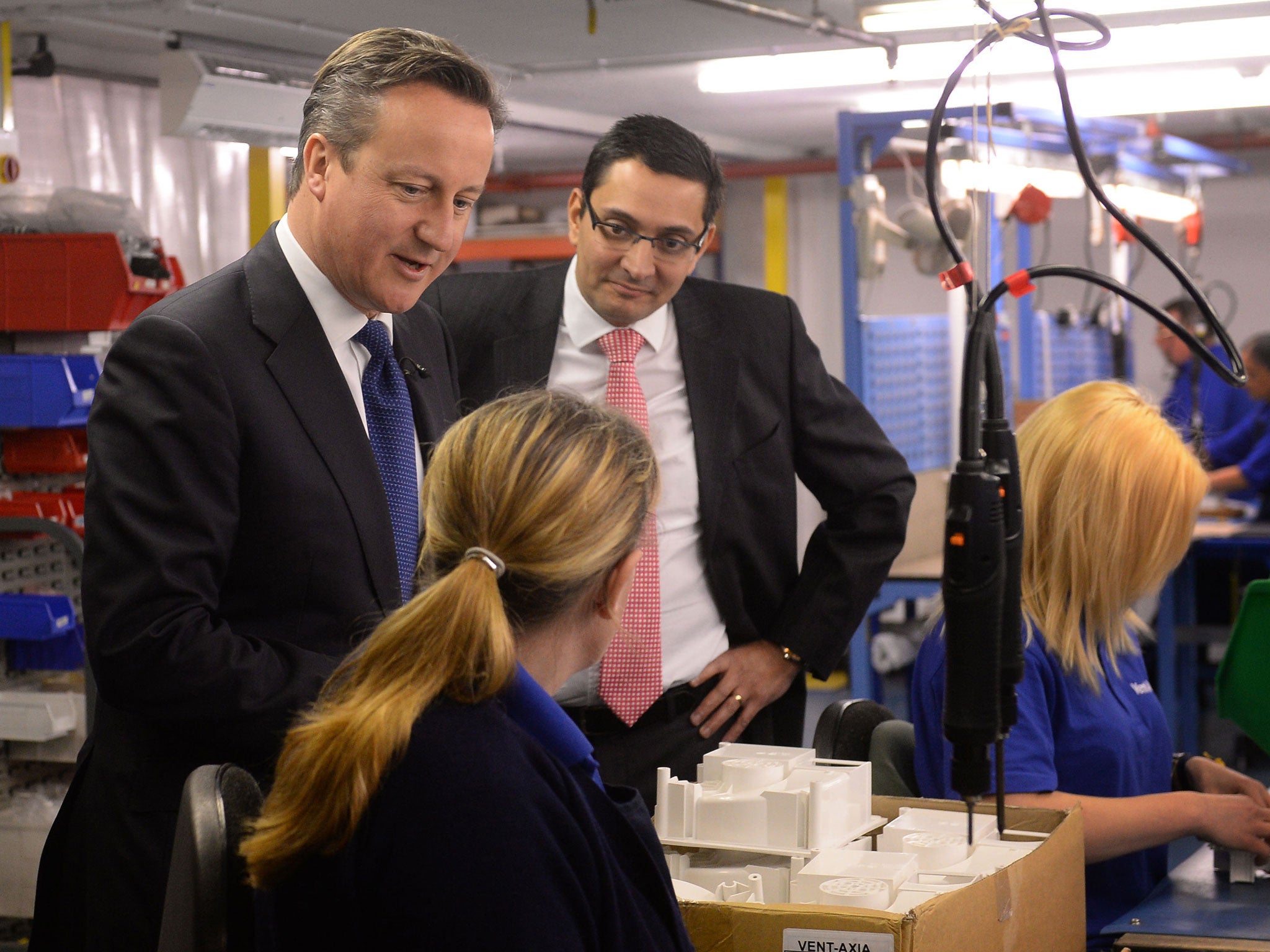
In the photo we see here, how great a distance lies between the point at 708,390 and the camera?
7.06ft

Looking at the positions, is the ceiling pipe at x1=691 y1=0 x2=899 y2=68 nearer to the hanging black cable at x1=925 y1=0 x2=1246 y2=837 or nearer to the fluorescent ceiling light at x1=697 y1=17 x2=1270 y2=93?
the fluorescent ceiling light at x1=697 y1=17 x2=1270 y2=93

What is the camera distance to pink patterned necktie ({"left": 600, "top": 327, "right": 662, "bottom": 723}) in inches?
79.0

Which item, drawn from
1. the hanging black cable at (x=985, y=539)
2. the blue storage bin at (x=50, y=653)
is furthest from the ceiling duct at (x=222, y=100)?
the hanging black cable at (x=985, y=539)

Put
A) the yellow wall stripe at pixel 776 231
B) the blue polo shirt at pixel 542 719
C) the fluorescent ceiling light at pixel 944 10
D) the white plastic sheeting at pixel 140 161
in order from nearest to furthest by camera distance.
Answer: the blue polo shirt at pixel 542 719
the fluorescent ceiling light at pixel 944 10
the white plastic sheeting at pixel 140 161
the yellow wall stripe at pixel 776 231

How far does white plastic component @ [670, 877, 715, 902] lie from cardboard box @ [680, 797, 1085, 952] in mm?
30

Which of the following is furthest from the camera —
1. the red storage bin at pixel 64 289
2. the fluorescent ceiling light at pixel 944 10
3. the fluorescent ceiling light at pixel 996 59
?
the fluorescent ceiling light at pixel 996 59

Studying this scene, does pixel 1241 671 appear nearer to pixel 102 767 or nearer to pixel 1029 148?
pixel 102 767

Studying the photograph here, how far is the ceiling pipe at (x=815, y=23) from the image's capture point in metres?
4.47

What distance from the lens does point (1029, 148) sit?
223 inches

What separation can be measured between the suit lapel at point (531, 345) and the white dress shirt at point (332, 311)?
0.59 metres

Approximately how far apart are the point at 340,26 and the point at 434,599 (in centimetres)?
471

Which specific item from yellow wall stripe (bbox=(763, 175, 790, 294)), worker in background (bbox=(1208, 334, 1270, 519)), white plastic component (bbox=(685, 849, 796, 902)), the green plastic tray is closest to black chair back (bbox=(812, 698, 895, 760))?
white plastic component (bbox=(685, 849, 796, 902))

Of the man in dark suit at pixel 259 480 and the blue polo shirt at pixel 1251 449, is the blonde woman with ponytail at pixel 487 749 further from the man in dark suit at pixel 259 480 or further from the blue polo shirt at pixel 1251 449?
the blue polo shirt at pixel 1251 449

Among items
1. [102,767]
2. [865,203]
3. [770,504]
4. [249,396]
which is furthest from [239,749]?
[865,203]
